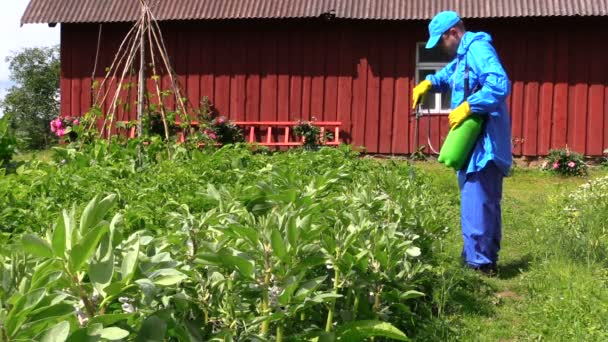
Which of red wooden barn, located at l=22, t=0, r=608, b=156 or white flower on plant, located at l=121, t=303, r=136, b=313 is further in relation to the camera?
red wooden barn, located at l=22, t=0, r=608, b=156

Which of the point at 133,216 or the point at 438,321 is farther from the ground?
the point at 133,216

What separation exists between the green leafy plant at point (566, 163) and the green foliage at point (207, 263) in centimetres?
805

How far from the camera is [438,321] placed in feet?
12.0

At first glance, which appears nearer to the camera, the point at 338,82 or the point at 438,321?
the point at 438,321

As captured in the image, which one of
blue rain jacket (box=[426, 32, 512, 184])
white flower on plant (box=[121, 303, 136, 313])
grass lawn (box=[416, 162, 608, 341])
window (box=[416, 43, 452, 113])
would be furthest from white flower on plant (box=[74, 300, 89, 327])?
window (box=[416, 43, 452, 113])

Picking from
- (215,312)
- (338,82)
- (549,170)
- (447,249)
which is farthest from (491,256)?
(338,82)

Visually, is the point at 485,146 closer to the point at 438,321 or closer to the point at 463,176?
the point at 463,176

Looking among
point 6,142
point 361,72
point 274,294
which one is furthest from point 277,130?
point 274,294

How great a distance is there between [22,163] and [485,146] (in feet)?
11.5

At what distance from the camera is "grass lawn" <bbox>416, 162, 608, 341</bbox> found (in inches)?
150

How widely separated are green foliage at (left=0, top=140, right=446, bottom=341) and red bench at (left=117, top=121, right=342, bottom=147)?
8.25 meters

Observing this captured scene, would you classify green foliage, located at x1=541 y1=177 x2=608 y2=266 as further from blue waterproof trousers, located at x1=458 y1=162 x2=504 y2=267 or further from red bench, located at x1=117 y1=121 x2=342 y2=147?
red bench, located at x1=117 y1=121 x2=342 y2=147

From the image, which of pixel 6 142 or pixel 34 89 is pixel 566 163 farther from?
pixel 34 89

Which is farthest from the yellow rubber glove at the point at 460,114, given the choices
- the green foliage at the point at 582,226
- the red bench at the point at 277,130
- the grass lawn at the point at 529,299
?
the red bench at the point at 277,130
